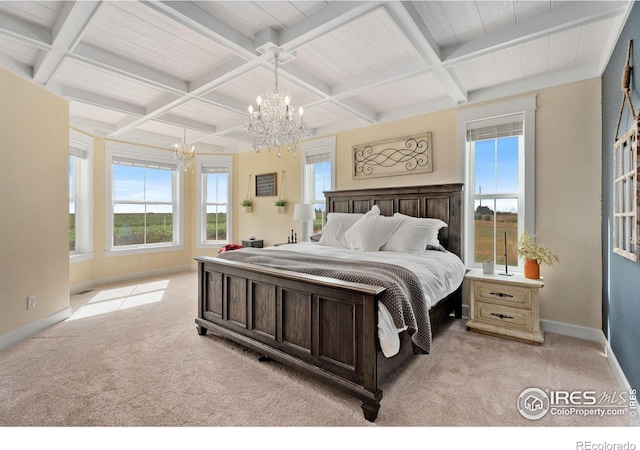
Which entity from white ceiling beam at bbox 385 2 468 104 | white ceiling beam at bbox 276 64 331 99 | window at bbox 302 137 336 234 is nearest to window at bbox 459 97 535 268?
white ceiling beam at bbox 385 2 468 104

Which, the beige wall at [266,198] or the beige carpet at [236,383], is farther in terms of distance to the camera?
the beige wall at [266,198]

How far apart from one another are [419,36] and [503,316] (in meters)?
2.59

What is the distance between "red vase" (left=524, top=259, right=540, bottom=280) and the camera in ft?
9.52

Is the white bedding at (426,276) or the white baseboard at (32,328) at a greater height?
the white bedding at (426,276)

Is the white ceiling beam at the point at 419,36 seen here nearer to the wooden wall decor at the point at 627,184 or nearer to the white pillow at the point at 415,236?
the wooden wall decor at the point at 627,184

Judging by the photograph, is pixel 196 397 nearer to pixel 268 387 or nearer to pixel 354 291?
pixel 268 387

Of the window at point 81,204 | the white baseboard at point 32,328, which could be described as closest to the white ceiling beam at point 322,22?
the white baseboard at point 32,328

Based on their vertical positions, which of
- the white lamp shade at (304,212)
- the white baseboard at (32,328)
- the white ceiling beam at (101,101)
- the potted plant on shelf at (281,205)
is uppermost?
the white ceiling beam at (101,101)

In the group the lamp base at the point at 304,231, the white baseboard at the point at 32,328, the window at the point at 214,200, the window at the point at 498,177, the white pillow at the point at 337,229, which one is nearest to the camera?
the white baseboard at the point at 32,328

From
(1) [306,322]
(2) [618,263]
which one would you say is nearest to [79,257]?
(1) [306,322]

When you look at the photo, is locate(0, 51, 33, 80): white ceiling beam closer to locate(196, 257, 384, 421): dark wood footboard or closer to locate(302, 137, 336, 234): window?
locate(196, 257, 384, 421): dark wood footboard

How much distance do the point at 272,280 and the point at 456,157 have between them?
8.80ft

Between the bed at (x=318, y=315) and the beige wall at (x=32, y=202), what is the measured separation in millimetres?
1633

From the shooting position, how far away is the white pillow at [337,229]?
3698 millimetres
